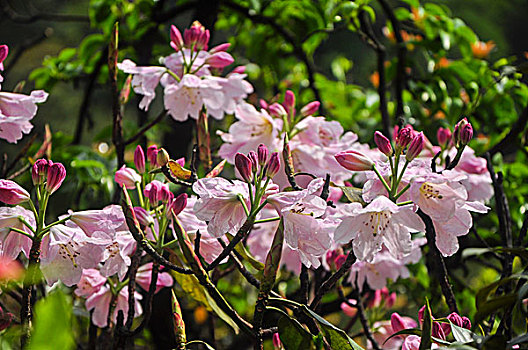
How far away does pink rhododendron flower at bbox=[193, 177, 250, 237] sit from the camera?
0.53 meters

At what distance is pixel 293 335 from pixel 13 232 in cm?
28

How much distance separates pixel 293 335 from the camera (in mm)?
469

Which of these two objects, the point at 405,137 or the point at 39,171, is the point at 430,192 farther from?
the point at 39,171

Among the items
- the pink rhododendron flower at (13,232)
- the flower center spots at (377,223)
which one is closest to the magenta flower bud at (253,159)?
the flower center spots at (377,223)

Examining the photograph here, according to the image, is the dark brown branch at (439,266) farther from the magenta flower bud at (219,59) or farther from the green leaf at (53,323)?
the green leaf at (53,323)

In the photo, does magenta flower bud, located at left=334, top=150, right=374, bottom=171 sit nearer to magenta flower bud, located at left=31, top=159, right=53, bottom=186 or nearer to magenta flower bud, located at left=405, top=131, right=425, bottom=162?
magenta flower bud, located at left=405, top=131, right=425, bottom=162

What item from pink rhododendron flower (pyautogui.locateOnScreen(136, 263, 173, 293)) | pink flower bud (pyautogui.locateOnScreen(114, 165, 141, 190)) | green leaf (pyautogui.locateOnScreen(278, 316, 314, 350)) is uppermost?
green leaf (pyautogui.locateOnScreen(278, 316, 314, 350))

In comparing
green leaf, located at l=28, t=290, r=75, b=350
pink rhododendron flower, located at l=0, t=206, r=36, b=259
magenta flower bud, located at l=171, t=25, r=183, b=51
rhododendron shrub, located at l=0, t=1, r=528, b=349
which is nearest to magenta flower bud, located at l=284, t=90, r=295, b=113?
rhododendron shrub, located at l=0, t=1, r=528, b=349

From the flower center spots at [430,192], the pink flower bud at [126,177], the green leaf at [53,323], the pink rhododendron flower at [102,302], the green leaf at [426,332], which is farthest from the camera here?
the pink rhododendron flower at [102,302]

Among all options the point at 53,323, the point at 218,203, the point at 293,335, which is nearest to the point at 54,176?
the point at 218,203

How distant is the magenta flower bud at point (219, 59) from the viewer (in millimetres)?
791

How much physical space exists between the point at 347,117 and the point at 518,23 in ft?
9.59

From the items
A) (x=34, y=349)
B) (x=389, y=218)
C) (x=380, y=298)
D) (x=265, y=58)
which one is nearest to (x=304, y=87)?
(x=265, y=58)

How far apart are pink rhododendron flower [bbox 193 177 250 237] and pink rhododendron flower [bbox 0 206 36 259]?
0.16 metres
